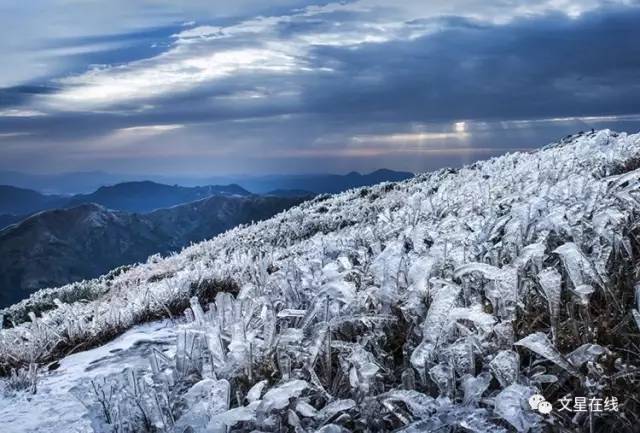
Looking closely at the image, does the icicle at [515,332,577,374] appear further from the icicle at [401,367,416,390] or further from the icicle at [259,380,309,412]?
the icicle at [259,380,309,412]

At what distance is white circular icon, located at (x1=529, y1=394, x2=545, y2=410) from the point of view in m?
2.77

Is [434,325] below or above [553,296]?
below

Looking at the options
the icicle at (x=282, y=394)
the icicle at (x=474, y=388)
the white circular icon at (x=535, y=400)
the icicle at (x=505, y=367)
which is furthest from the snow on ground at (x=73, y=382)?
the white circular icon at (x=535, y=400)

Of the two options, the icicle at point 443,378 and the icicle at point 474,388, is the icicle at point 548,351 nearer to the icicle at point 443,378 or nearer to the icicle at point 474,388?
the icicle at point 474,388

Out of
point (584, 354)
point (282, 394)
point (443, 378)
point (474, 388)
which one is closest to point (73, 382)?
point (282, 394)

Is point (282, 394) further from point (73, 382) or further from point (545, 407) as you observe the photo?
point (73, 382)

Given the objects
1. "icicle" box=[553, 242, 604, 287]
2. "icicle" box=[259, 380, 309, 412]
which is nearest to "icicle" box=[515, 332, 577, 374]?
"icicle" box=[553, 242, 604, 287]

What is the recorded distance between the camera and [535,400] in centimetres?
279

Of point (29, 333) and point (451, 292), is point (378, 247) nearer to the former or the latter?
point (451, 292)

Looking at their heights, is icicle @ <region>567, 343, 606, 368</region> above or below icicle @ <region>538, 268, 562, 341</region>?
below

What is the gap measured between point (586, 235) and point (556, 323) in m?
1.40

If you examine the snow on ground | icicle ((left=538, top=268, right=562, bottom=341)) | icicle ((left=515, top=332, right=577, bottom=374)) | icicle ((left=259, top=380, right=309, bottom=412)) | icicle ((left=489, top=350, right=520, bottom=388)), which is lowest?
the snow on ground

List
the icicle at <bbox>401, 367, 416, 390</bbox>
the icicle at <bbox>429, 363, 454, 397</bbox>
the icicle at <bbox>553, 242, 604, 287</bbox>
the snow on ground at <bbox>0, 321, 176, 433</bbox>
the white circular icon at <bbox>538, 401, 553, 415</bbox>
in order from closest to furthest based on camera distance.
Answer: the white circular icon at <bbox>538, 401, 553, 415</bbox> < the icicle at <bbox>429, 363, 454, 397</bbox> < the icicle at <bbox>401, 367, 416, 390</bbox> < the icicle at <bbox>553, 242, 604, 287</bbox> < the snow on ground at <bbox>0, 321, 176, 433</bbox>

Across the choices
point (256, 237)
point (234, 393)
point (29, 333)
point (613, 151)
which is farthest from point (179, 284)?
point (256, 237)
